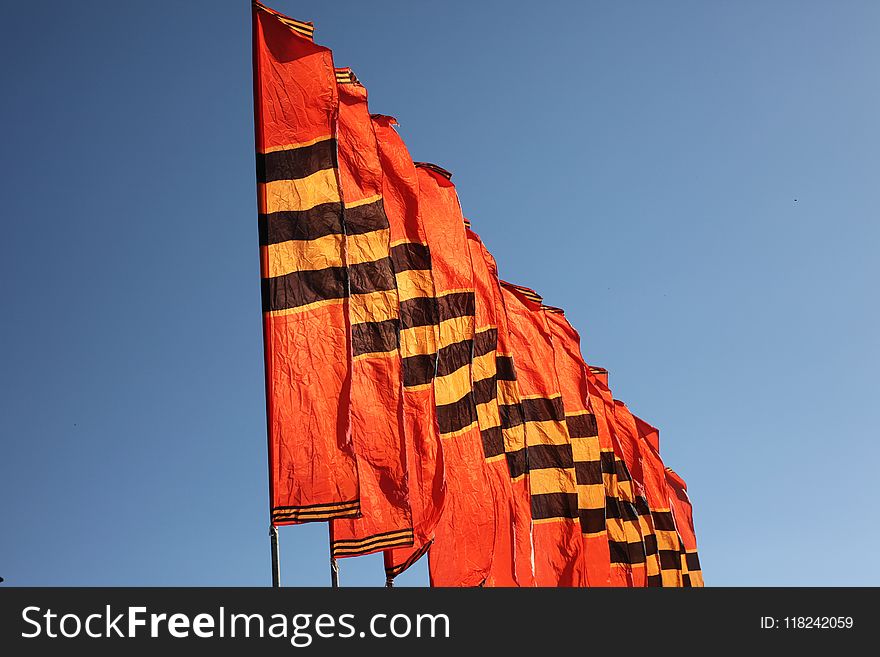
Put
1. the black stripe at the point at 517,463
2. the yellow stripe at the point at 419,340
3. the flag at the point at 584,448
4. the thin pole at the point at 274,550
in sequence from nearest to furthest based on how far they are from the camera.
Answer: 1. the thin pole at the point at 274,550
2. the yellow stripe at the point at 419,340
3. the black stripe at the point at 517,463
4. the flag at the point at 584,448

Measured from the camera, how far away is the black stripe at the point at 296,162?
13.0 metres

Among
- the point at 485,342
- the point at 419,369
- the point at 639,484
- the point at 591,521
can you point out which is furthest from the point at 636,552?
the point at 419,369

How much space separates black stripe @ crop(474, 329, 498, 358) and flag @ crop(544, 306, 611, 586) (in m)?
6.60

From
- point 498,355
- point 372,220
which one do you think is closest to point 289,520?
point 372,220

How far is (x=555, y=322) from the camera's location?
30.5 meters

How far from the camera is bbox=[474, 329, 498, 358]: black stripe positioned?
20.3 meters

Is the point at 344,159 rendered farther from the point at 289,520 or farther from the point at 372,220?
the point at 289,520

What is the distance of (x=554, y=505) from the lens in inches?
957

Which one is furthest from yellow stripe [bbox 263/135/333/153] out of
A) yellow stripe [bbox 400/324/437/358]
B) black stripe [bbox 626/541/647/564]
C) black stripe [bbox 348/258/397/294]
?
black stripe [bbox 626/541/647/564]

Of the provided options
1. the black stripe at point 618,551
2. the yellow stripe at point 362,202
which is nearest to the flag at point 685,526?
the black stripe at point 618,551

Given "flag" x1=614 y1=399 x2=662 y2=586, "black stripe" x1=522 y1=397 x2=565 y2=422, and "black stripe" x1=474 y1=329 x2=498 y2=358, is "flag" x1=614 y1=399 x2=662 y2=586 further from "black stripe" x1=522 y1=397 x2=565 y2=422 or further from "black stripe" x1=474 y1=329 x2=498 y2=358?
"black stripe" x1=474 y1=329 x2=498 y2=358

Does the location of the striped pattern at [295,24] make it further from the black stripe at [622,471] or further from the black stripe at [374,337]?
the black stripe at [622,471]

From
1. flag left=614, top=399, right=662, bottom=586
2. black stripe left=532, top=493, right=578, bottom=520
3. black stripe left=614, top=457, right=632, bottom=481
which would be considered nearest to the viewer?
black stripe left=532, top=493, right=578, bottom=520

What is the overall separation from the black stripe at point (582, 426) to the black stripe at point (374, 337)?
47.8ft
